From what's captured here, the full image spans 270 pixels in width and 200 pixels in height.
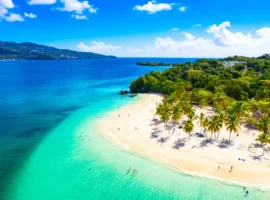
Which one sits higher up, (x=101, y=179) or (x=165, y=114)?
(x=165, y=114)

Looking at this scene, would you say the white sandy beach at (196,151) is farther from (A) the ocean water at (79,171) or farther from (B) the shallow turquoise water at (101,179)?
(B) the shallow turquoise water at (101,179)

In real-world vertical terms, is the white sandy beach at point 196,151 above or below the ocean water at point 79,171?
above

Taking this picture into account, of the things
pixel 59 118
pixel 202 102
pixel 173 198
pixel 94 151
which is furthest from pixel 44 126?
pixel 202 102

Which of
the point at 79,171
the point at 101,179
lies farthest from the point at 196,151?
the point at 79,171

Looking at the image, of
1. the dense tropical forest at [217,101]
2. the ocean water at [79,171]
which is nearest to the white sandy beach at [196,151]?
the ocean water at [79,171]

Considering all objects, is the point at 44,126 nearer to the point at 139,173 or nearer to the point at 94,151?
the point at 94,151

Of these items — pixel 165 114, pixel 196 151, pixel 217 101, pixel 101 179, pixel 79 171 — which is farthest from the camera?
pixel 217 101

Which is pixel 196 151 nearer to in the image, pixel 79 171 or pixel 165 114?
pixel 165 114

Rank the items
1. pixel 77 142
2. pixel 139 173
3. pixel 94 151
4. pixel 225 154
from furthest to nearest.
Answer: pixel 77 142 → pixel 94 151 → pixel 225 154 → pixel 139 173

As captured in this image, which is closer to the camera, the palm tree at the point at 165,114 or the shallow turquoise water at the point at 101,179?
the shallow turquoise water at the point at 101,179
